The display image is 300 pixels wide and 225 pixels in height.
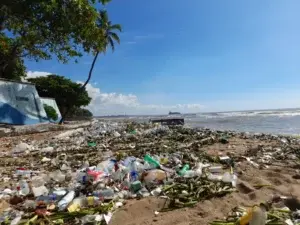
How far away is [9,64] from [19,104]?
194 inches

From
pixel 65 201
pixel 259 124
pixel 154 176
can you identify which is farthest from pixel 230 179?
pixel 259 124

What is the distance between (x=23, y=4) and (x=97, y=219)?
780 cm

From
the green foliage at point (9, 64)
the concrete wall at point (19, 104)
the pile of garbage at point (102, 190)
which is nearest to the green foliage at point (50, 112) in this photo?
the concrete wall at point (19, 104)

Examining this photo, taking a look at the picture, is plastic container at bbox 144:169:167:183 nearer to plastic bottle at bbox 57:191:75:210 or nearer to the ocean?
plastic bottle at bbox 57:191:75:210

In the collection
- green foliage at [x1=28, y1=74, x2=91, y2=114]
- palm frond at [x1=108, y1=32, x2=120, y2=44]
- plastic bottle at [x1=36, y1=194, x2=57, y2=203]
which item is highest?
palm frond at [x1=108, y1=32, x2=120, y2=44]

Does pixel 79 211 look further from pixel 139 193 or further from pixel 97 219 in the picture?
pixel 139 193

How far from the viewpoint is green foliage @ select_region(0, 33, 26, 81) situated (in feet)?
47.0

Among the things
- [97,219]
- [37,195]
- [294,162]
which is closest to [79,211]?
[97,219]

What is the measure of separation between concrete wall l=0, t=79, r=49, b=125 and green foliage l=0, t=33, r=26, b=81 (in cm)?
119

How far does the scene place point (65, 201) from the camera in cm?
355

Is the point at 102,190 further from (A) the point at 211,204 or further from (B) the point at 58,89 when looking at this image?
(B) the point at 58,89

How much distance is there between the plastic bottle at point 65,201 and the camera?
3.46m

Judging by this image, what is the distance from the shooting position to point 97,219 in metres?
3.08

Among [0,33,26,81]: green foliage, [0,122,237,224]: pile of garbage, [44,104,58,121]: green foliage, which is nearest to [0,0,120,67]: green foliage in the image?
[0,33,26,81]: green foliage
